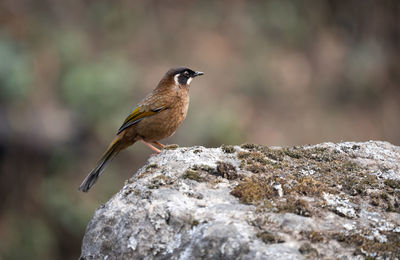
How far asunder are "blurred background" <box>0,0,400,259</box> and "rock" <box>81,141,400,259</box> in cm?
643

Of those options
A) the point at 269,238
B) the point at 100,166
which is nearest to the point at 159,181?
the point at 269,238

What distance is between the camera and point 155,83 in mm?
12547

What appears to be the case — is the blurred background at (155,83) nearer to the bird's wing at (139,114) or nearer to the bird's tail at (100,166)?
the bird's tail at (100,166)

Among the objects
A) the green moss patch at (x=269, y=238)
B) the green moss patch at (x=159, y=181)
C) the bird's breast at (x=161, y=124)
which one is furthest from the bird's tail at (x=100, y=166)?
the green moss patch at (x=269, y=238)

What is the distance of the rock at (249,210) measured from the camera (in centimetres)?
284

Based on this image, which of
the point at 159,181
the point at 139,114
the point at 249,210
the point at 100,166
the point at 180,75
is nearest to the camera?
the point at 249,210

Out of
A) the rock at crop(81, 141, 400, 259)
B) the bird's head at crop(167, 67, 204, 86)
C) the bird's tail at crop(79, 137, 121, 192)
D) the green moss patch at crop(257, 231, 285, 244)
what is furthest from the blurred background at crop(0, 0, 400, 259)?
the green moss patch at crop(257, 231, 285, 244)

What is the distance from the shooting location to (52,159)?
34.1 feet

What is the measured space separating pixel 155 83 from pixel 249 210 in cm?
971

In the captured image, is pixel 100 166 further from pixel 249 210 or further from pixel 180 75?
pixel 249 210

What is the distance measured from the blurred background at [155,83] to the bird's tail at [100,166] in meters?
4.21

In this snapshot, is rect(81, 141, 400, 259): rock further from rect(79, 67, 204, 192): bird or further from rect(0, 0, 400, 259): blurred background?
rect(0, 0, 400, 259): blurred background

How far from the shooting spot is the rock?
112 inches

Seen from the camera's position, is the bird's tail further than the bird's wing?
No
